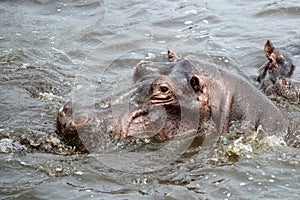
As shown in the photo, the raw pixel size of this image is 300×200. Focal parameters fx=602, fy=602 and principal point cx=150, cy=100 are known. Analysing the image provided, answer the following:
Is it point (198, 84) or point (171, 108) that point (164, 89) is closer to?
point (171, 108)

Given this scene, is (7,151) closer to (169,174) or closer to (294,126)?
(169,174)

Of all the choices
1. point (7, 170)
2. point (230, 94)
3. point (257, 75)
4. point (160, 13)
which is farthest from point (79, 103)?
point (160, 13)

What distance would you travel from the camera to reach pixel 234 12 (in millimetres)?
12391

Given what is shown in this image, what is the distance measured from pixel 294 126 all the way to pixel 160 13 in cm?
642

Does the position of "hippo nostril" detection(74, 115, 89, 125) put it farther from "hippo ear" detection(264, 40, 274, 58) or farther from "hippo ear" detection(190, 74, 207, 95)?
"hippo ear" detection(264, 40, 274, 58)

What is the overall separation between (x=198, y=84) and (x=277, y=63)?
272 cm

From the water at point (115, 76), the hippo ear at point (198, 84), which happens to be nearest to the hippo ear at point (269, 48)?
the water at point (115, 76)

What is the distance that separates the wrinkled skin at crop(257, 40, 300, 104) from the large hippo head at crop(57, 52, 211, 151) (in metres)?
2.06

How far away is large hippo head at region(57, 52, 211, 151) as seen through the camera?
567 cm

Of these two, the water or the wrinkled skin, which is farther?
the wrinkled skin

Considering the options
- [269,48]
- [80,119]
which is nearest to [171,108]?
[80,119]

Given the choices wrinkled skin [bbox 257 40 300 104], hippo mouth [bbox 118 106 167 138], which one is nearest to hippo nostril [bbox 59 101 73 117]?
hippo mouth [bbox 118 106 167 138]

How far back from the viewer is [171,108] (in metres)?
5.98

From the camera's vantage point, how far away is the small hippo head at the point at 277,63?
819 centimetres
